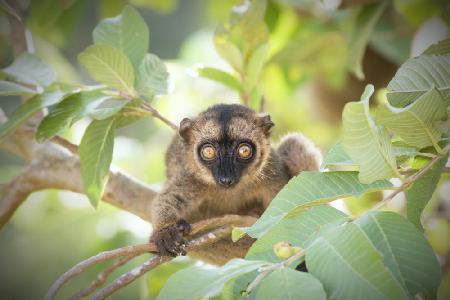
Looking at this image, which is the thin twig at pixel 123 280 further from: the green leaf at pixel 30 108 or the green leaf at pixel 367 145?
the green leaf at pixel 367 145

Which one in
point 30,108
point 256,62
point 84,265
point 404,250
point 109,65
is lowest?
point 84,265

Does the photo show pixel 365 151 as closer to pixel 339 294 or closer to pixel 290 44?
pixel 339 294

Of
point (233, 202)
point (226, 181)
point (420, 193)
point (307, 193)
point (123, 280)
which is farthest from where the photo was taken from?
point (233, 202)

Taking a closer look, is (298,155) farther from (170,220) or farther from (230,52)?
(170,220)

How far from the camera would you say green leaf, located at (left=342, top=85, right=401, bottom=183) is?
257cm

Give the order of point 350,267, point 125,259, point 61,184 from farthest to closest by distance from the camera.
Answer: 1. point 61,184
2. point 125,259
3. point 350,267

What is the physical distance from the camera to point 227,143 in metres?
4.95

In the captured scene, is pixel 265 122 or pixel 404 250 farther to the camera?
pixel 265 122

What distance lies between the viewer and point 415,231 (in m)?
2.60

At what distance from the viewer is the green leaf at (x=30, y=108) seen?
13.2 ft

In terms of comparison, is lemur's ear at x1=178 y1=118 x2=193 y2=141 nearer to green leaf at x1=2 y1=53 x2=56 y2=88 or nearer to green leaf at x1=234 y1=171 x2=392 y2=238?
green leaf at x1=2 y1=53 x2=56 y2=88

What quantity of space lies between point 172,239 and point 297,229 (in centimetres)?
169

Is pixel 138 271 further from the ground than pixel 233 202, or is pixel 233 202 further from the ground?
pixel 138 271

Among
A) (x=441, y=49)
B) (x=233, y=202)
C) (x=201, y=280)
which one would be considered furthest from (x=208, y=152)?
(x=201, y=280)
